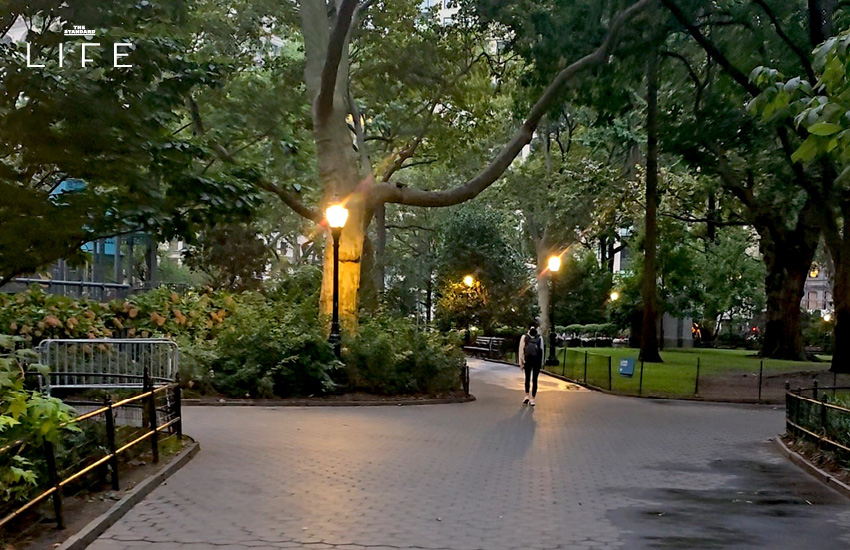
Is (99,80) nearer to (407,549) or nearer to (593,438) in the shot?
(407,549)

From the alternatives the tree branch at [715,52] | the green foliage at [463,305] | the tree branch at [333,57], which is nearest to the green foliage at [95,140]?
the tree branch at [333,57]

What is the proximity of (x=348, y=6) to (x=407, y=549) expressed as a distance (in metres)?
12.6

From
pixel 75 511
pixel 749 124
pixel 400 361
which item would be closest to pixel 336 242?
pixel 400 361

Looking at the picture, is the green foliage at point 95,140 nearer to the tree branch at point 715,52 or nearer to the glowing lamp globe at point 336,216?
the glowing lamp globe at point 336,216

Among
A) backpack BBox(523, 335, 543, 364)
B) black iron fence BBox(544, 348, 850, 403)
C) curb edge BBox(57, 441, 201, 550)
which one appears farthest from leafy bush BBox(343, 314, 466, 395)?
curb edge BBox(57, 441, 201, 550)

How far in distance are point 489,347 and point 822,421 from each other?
28.2 metres

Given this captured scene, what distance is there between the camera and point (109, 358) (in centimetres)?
1399

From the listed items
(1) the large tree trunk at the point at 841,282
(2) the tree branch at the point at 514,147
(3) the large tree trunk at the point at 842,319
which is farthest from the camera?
(3) the large tree trunk at the point at 842,319

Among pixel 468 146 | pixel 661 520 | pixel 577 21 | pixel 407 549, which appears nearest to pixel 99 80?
pixel 407 549

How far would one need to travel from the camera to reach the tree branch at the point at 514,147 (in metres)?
20.7

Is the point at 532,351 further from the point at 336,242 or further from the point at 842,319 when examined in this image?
the point at 842,319

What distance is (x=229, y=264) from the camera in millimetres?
35281

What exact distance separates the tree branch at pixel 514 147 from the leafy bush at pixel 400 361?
334 cm

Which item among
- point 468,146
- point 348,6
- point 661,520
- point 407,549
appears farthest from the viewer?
point 468,146
